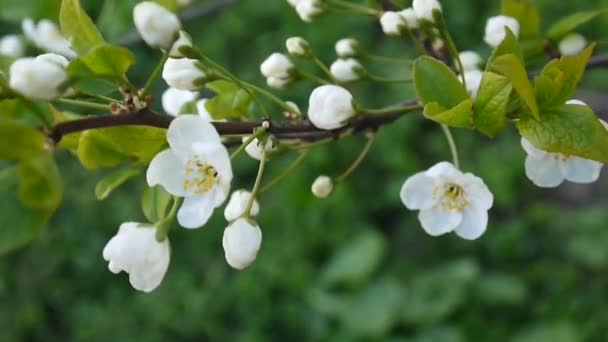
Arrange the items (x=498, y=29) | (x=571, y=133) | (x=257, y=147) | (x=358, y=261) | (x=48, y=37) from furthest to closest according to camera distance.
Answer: (x=358, y=261)
(x=48, y=37)
(x=498, y=29)
(x=257, y=147)
(x=571, y=133)

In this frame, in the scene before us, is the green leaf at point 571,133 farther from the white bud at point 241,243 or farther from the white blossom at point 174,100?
the white blossom at point 174,100

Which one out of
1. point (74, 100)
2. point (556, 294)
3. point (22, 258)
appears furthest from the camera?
point (22, 258)

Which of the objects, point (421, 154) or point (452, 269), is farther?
point (421, 154)

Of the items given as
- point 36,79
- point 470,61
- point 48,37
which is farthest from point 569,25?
point 48,37

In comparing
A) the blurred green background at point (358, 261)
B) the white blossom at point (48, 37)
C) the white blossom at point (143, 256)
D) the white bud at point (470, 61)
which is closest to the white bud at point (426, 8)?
the white bud at point (470, 61)

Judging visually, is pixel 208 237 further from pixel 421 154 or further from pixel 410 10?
pixel 410 10

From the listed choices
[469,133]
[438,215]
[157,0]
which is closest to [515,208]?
[469,133]

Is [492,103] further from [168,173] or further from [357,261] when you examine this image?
[357,261]
